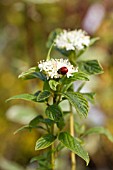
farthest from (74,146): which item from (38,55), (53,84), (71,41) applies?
(38,55)

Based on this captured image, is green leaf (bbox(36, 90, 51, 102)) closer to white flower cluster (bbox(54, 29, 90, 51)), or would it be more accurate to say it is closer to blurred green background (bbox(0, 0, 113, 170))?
white flower cluster (bbox(54, 29, 90, 51))

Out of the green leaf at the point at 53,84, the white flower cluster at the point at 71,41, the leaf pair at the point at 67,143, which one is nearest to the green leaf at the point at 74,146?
the leaf pair at the point at 67,143

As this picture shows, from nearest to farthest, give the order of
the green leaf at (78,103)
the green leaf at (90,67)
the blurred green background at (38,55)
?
1. the green leaf at (78,103)
2. the green leaf at (90,67)
3. the blurred green background at (38,55)

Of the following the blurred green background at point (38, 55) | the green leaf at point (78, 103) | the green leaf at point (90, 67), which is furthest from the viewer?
the blurred green background at point (38, 55)

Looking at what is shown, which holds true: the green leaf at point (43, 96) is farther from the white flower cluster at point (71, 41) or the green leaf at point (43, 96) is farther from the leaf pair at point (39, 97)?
the white flower cluster at point (71, 41)

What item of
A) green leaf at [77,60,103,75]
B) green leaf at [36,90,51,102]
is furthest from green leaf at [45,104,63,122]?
green leaf at [77,60,103,75]

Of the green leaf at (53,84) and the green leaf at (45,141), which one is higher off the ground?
the green leaf at (53,84)

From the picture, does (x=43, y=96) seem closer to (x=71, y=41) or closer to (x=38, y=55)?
(x=71, y=41)
